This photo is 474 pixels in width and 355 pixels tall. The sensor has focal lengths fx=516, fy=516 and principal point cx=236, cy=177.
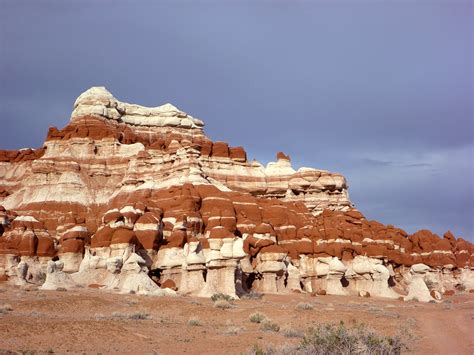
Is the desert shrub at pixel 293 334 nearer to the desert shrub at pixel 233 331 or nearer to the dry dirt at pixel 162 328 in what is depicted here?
the dry dirt at pixel 162 328

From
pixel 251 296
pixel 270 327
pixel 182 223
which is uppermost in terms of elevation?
pixel 182 223

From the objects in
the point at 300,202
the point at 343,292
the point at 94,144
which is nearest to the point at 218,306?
the point at 343,292

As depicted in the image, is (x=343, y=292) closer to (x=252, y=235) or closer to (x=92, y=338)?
(x=252, y=235)

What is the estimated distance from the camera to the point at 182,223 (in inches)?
2037

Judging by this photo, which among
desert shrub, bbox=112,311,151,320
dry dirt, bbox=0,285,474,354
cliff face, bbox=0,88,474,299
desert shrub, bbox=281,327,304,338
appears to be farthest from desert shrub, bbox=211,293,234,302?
desert shrub, bbox=281,327,304,338

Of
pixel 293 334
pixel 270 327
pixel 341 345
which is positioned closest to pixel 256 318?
pixel 270 327

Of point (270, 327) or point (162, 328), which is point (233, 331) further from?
point (162, 328)

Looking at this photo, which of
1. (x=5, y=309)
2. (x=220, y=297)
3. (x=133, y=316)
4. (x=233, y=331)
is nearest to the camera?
(x=233, y=331)

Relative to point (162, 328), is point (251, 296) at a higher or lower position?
higher

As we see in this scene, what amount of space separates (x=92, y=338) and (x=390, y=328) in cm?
1292

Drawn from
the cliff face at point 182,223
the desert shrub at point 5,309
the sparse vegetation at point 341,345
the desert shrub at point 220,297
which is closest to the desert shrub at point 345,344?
the sparse vegetation at point 341,345

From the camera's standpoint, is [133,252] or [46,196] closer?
[133,252]

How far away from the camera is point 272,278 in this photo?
167ft

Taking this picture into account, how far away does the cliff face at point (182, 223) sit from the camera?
4797cm
